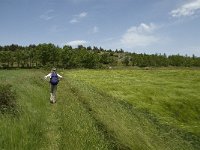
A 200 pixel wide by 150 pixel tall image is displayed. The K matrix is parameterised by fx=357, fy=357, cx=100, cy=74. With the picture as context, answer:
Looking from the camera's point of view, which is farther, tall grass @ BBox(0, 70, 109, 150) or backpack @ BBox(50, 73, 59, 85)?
backpack @ BBox(50, 73, 59, 85)

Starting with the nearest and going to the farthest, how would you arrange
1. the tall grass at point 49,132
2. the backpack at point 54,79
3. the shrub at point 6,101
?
the tall grass at point 49,132, the shrub at point 6,101, the backpack at point 54,79

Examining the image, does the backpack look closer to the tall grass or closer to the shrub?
the shrub

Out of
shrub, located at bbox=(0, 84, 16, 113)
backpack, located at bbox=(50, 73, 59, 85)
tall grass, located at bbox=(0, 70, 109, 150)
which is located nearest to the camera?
tall grass, located at bbox=(0, 70, 109, 150)

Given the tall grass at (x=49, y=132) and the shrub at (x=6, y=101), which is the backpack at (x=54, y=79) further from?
the tall grass at (x=49, y=132)

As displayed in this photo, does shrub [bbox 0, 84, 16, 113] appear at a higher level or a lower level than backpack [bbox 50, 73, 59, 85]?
lower

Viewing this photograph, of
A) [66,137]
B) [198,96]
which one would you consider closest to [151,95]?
[198,96]

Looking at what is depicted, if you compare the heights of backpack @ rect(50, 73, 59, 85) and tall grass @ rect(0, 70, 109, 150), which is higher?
backpack @ rect(50, 73, 59, 85)

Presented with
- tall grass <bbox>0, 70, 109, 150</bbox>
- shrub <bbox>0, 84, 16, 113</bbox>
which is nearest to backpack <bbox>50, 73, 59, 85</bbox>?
shrub <bbox>0, 84, 16, 113</bbox>

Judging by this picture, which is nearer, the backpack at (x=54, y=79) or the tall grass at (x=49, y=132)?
the tall grass at (x=49, y=132)

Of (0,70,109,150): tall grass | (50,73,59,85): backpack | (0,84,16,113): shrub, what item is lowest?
(0,70,109,150): tall grass

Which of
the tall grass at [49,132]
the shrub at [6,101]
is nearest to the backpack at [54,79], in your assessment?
the shrub at [6,101]

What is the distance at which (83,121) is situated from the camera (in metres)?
20.3

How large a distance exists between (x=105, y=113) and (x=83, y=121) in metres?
4.72

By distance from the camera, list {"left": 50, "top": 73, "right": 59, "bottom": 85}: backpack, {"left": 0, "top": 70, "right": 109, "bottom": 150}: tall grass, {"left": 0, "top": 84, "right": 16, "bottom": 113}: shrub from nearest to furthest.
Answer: {"left": 0, "top": 70, "right": 109, "bottom": 150}: tall grass, {"left": 0, "top": 84, "right": 16, "bottom": 113}: shrub, {"left": 50, "top": 73, "right": 59, "bottom": 85}: backpack
